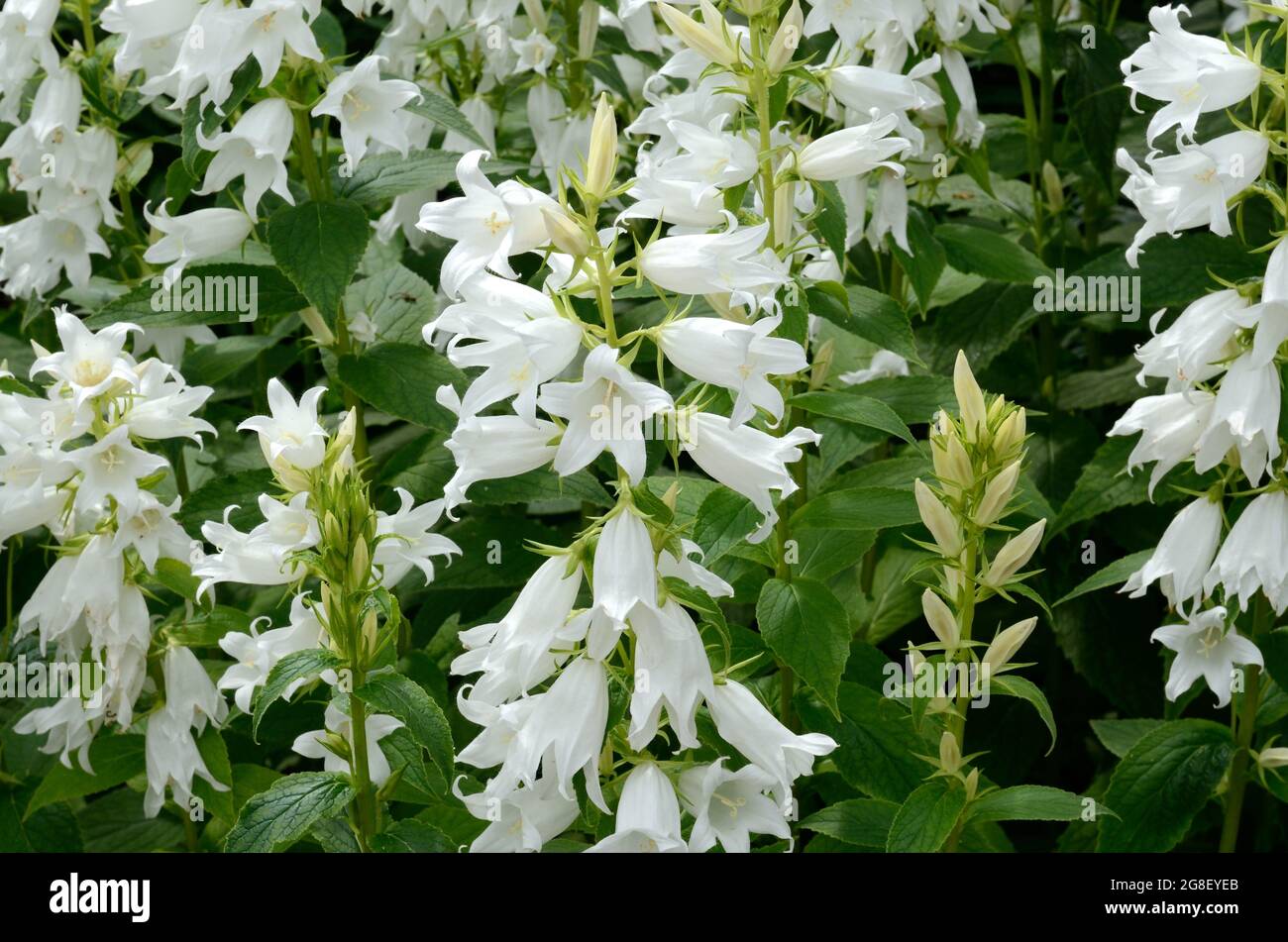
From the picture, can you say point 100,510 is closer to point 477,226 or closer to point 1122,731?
point 477,226

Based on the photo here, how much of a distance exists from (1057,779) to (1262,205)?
5.24 feet

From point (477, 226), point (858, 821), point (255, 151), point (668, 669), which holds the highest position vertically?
point (255, 151)

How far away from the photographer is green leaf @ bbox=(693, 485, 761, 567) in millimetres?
2545

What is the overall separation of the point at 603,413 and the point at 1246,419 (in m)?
1.25

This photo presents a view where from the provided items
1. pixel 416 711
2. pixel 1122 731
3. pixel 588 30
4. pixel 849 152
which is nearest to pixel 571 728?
pixel 416 711

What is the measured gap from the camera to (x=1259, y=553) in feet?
9.29

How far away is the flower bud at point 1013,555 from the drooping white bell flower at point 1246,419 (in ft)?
1.42

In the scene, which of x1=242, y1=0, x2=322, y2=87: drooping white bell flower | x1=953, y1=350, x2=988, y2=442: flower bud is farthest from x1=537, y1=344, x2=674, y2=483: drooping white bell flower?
x1=242, y1=0, x2=322, y2=87: drooping white bell flower

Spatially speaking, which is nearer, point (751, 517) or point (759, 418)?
point (751, 517)

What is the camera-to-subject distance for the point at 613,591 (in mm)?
2121

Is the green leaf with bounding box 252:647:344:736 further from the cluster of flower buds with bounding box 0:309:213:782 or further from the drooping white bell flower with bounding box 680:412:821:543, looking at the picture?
the drooping white bell flower with bounding box 680:412:821:543

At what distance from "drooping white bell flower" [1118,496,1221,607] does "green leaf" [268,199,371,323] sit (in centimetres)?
168
